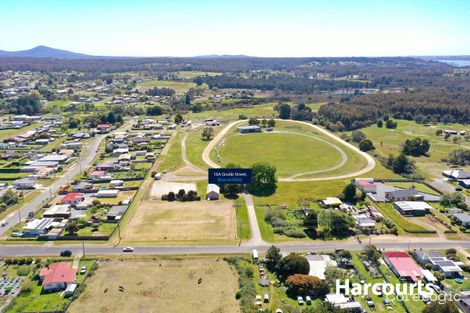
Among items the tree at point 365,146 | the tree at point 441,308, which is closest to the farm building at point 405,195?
the tree at point 365,146

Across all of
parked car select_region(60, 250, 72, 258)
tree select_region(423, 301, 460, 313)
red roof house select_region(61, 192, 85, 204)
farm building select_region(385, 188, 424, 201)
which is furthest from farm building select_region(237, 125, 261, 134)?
tree select_region(423, 301, 460, 313)

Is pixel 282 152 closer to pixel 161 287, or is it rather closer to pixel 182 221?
pixel 182 221

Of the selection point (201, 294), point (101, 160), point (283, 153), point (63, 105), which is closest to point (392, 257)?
point (201, 294)

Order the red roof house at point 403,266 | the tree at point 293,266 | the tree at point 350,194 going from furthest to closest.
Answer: the tree at point 350,194, the red roof house at point 403,266, the tree at point 293,266

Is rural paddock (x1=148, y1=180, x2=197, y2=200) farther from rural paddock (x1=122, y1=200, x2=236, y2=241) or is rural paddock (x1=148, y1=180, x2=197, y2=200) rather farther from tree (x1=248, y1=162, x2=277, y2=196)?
tree (x1=248, y1=162, x2=277, y2=196)

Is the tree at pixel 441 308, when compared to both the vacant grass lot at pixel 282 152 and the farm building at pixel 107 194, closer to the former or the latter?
→ the vacant grass lot at pixel 282 152
